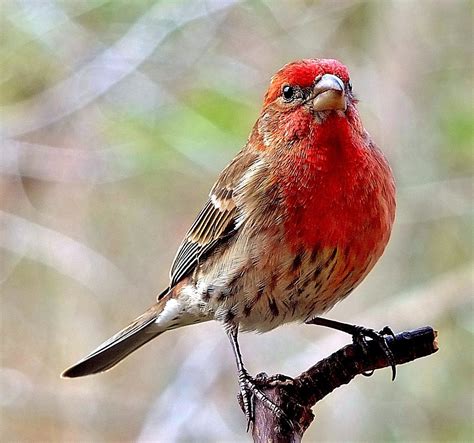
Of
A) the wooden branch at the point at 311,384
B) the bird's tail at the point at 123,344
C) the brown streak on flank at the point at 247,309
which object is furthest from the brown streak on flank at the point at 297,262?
the bird's tail at the point at 123,344

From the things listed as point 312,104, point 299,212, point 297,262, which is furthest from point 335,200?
point 312,104

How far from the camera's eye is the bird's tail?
345cm

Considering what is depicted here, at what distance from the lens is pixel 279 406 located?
7.68 feet

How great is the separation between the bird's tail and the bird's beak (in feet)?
3.51

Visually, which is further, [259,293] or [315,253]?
[259,293]

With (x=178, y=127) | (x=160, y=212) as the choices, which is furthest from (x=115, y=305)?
(x=178, y=127)

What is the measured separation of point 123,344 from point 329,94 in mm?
1431

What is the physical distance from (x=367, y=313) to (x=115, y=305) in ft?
4.97

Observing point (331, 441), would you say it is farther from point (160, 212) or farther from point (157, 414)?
point (160, 212)

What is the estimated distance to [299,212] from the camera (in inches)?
106

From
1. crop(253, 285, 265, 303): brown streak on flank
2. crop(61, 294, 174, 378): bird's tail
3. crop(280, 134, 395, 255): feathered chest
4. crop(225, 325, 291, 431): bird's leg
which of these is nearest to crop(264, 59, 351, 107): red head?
crop(280, 134, 395, 255): feathered chest

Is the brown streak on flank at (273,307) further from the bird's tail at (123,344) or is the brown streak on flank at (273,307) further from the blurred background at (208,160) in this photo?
the blurred background at (208,160)

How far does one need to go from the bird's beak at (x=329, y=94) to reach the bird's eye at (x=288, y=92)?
0.14 m

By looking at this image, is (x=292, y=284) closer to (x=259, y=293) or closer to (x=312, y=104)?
(x=259, y=293)
